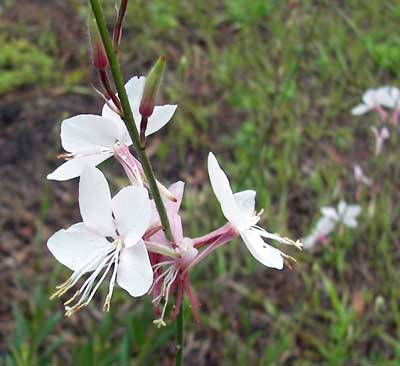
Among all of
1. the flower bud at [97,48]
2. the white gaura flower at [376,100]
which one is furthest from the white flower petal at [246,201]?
the white gaura flower at [376,100]

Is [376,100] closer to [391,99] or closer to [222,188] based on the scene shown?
[391,99]

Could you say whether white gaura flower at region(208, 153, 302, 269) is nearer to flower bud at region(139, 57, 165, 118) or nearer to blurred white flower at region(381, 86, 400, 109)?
flower bud at region(139, 57, 165, 118)

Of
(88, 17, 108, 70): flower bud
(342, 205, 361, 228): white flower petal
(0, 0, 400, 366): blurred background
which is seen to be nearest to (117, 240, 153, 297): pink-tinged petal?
(88, 17, 108, 70): flower bud

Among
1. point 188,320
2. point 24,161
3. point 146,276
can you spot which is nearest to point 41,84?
point 24,161

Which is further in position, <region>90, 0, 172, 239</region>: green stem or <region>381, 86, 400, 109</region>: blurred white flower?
<region>381, 86, 400, 109</region>: blurred white flower

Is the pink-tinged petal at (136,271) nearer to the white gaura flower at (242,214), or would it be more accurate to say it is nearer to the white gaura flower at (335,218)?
the white gaura flower at (242,214)

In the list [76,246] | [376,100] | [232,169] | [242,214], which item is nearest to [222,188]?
[242,214]

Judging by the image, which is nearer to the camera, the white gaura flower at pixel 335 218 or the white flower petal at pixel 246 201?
the white flower petal at pixel 246 201
